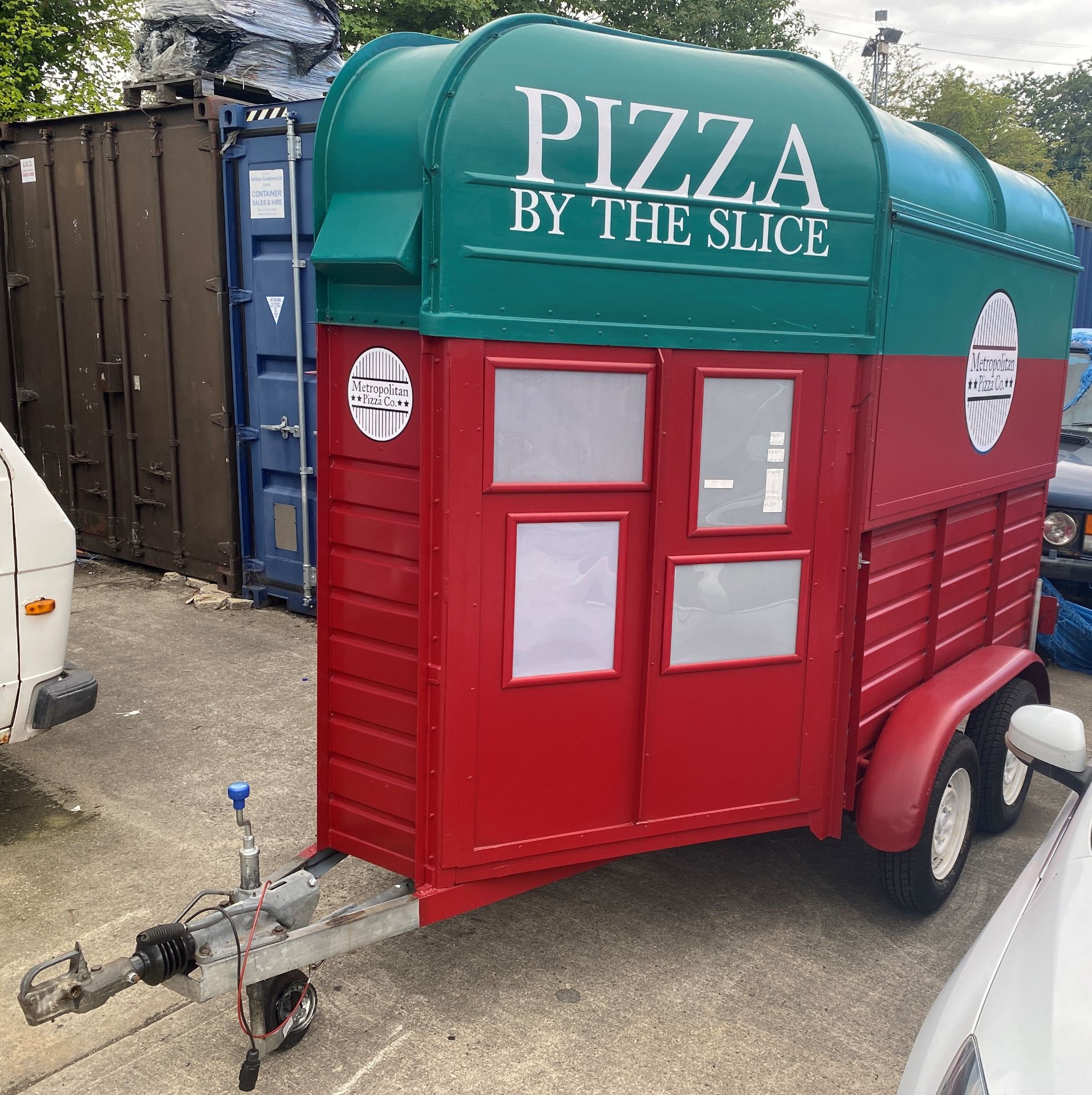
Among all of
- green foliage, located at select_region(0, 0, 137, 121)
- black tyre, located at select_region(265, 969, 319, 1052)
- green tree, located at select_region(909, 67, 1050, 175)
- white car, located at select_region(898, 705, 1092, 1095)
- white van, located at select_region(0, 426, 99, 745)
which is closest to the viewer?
white car, located at select_region(898, 705, 1092, 1095)

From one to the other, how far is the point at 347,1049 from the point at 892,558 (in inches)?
104

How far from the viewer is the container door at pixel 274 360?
7.44 m

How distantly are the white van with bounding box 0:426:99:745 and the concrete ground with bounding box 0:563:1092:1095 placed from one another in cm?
61

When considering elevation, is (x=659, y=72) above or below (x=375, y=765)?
above

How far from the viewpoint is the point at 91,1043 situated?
136 inches

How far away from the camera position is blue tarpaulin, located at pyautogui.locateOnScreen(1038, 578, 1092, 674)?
7605 mm

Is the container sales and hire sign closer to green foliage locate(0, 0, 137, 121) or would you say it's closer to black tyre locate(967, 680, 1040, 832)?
black tyre locate(967, 680, 1040, 832)

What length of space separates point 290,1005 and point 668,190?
278 cm

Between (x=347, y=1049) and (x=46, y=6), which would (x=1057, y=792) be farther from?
(x=46, y=6)

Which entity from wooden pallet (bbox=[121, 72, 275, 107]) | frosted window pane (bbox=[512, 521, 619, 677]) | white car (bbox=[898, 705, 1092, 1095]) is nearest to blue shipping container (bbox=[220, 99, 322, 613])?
wooden pallet (bbox=[121, 72, 275, 107])

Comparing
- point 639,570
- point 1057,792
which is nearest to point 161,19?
point 639,570

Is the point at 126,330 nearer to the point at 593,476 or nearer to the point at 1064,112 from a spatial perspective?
the point at 593,476

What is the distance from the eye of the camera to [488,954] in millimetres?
3986

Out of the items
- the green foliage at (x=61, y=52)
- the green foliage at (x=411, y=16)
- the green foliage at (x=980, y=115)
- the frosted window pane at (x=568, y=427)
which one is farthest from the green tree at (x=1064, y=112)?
the frosted window pane at (x=568, y=427)
